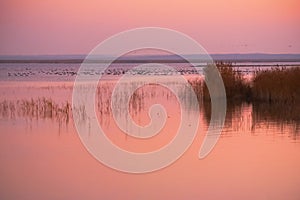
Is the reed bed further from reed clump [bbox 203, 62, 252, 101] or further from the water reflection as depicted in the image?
the water reflection

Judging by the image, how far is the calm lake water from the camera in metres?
6.50

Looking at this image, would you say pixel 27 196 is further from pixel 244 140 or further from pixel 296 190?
pixel 244 140

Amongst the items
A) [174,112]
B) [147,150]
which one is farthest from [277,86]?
[147,150]

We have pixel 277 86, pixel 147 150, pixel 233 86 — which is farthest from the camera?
pixel 233 86

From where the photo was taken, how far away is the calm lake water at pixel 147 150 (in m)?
6.50

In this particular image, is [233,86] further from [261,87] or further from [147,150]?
[147,150]

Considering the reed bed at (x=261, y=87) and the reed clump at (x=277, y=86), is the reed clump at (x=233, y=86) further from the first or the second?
the reed clump at (x=277, y=86)

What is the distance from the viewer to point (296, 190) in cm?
655

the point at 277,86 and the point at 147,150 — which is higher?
the point at 277,86

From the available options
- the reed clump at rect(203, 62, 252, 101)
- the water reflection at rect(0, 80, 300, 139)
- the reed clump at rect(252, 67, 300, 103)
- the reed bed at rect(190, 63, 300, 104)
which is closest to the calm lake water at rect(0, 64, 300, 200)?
the water reflection at rect(0, 80, 300, 139)

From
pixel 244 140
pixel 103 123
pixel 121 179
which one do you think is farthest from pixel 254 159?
pixel 103 123

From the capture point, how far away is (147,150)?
331 inches

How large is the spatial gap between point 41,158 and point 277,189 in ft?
10.2

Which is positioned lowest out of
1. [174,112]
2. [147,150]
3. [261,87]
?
[147,150]
